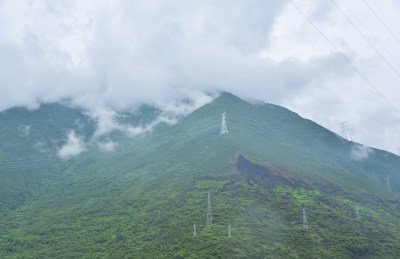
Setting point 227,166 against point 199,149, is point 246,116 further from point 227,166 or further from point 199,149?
point 227,166

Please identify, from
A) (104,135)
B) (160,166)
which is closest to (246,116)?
(160,166)

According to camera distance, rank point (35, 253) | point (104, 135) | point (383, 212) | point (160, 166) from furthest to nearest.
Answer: point (104, 135) → point (160, 166) → point (383, 212) → point (35, 253)

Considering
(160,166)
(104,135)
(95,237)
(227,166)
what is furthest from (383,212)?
(104,135)

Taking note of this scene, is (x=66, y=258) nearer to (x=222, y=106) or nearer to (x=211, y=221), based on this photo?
(x=211, y=221)

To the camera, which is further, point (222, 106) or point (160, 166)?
point (222, 106)

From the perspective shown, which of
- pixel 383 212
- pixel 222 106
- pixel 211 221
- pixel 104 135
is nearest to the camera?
pixel 211 221

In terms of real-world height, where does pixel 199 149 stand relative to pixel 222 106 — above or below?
below

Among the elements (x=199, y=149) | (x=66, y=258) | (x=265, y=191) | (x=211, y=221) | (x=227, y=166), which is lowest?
(x=66, y=258)
